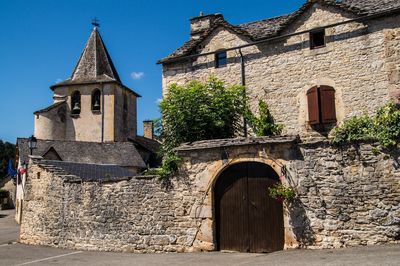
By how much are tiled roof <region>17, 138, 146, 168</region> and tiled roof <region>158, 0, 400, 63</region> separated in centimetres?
1292

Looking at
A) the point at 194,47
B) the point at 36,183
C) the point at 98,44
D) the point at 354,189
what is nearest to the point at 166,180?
the point at 354,189

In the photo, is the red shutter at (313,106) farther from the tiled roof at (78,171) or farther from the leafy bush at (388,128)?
the tiled roof at (78,171)

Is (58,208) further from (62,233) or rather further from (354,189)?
(354,189)

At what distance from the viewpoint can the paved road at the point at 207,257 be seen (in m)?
7.35

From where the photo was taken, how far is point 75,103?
Answer: 34938 millimetres

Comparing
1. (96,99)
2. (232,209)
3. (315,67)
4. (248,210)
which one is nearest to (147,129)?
(96,99)

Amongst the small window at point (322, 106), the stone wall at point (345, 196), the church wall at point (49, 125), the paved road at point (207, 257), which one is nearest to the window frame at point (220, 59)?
the small window at point (322, 106)

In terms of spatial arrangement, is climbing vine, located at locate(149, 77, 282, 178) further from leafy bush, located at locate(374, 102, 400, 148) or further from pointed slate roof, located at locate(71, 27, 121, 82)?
pointed slate roof, located at locate(71, 27, 121, 82)

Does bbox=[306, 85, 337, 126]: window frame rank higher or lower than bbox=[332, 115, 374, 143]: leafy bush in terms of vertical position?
higher

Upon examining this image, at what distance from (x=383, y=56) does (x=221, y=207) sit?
25.9ft

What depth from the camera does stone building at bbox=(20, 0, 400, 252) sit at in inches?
350

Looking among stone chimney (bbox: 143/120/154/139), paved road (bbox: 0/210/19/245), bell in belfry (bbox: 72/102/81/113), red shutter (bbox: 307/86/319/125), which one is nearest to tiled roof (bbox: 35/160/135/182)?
paved road (bbox: 0/210/19/245)

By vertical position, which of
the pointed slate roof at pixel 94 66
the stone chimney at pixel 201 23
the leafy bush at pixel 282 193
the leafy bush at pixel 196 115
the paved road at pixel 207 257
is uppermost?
the pointed slate roof at pixel 94 66

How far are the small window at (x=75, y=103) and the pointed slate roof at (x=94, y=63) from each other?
132 centimetres
